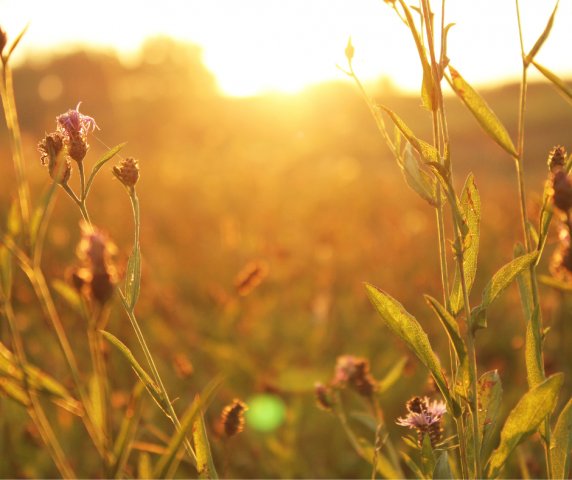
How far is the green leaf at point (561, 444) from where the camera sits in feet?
3.38

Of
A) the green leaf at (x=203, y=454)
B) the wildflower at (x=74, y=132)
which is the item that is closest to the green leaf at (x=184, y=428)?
the green leaf at (x=203, y=454)

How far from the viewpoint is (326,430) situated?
2.39 metres

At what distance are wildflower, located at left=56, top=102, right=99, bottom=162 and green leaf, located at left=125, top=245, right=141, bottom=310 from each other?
18 centimetres

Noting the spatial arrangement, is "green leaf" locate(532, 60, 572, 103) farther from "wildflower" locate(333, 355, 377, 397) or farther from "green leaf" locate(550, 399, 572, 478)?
"wildflower" locate(333, 355, 377, 397)

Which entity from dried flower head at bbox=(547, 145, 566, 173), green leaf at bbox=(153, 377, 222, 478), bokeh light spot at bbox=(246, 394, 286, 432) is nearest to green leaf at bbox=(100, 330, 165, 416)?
green leaf at bbox=(153, 377, 222, 478)

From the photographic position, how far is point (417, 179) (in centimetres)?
97

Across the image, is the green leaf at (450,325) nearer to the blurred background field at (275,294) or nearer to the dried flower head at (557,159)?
the dried flower head at (557,159)

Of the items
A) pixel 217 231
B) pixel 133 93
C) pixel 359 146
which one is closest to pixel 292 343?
pixel 217 231

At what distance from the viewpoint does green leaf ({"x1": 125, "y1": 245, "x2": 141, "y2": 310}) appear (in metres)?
0.96

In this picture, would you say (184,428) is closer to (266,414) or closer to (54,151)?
(54,151)

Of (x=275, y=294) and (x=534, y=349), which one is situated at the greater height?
(x=534, y=349)

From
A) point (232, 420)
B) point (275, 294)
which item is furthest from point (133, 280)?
point (275, 294)

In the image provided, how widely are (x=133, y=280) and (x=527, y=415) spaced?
595 millimetres

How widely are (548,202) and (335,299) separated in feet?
8.59
